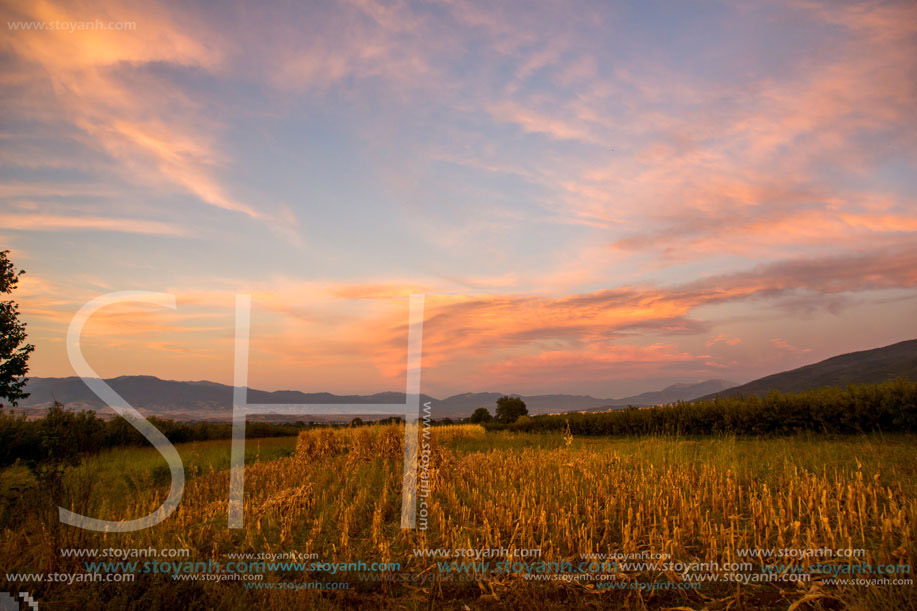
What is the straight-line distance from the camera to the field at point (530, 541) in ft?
15.9

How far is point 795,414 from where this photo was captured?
1925 centimetres

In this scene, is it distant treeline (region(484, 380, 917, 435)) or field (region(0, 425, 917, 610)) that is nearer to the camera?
field (region(0, 425, 917, 610))

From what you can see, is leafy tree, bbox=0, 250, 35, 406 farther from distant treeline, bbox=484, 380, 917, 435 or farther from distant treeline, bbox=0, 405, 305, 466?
distant treeline, bbox=484, 380, 917, 435

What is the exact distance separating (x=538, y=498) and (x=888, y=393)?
1568 centimetres

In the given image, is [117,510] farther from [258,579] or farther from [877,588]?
[877,588]

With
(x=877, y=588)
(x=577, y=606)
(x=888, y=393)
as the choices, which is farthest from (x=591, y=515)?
(x=888, y=393)

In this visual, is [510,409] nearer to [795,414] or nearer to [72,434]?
[795,414]

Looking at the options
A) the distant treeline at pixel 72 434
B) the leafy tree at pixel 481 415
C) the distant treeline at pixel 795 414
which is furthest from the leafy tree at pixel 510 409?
the distant treeline at pixel 795 414

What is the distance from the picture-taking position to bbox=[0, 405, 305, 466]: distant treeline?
6.81m

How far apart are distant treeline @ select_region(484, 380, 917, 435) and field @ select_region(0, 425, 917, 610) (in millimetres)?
7065

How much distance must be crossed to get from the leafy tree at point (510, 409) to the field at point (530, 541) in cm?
6354

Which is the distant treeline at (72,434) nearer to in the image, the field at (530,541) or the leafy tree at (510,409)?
the field at (530,541)

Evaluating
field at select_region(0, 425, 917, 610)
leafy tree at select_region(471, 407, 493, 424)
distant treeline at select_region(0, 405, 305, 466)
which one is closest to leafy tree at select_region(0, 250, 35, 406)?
distant treeline at select_region(0, 405, 305, 466)

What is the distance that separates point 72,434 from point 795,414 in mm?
23480
